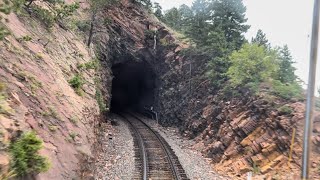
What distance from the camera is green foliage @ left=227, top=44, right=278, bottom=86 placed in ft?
75.2

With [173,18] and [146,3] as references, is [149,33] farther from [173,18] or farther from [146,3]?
[173,18]

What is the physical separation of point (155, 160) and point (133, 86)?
1428 inches

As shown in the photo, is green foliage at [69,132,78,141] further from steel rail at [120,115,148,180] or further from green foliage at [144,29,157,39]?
green foliage at [144,29,157,39]

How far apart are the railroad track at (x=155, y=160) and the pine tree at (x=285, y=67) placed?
942cm

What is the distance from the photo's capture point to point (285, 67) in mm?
23688

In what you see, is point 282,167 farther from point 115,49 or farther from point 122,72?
point 122,72

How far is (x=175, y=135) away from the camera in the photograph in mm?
31078

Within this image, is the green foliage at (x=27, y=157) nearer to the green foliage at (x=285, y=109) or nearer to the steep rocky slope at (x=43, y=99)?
the steep rocky slope at (x=43, y=99)

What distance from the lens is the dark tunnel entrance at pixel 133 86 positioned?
1802 inches

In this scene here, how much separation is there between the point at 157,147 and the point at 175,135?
741 cm

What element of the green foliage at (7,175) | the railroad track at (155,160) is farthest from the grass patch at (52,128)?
the railroad track at (155,160)

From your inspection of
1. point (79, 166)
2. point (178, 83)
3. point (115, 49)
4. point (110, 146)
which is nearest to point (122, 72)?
point (115, 49)

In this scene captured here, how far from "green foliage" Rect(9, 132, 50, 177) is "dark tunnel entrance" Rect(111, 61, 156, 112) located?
34435 millimetres


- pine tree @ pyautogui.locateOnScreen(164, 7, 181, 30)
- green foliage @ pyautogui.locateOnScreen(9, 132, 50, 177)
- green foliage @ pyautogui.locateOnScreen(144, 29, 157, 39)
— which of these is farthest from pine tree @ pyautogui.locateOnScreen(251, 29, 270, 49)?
green foliage @ pyautogui.locateOnScreen(9, 132, 50, 177)
